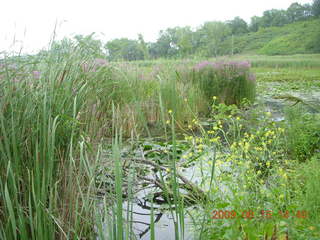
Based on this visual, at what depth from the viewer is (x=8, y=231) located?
43.2 inches

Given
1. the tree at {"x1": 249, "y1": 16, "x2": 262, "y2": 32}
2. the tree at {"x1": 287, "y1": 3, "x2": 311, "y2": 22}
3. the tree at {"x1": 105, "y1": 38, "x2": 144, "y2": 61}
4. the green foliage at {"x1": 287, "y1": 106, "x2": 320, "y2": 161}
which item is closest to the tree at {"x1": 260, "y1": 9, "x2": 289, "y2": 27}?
the tree at {"x1": 249, "y1": 16, "x2": 262, "y2": 32}

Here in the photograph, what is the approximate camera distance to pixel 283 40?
39.3m

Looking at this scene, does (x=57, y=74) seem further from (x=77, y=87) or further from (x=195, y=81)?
(x=195, y=81)

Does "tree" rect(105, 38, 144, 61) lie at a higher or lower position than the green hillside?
lower

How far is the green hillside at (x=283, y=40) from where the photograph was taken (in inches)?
1182

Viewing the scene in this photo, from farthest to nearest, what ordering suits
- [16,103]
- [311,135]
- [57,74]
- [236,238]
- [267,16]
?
[267,16] → [311,135] → [57,74] → [236,238] → [16,103]

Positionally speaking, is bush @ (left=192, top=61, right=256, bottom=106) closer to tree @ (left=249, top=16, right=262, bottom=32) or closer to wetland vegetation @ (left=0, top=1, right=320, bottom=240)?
wetland vegetation @ (left=0, top=1, right=320, bottom=240)

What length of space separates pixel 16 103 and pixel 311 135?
3.06 m

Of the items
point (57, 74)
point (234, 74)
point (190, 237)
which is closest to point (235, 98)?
point (234, 74)

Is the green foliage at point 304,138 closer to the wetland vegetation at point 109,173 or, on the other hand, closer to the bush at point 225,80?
the wetland vegetation at point 109,173

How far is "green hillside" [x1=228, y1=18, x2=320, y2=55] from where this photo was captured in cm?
3003
